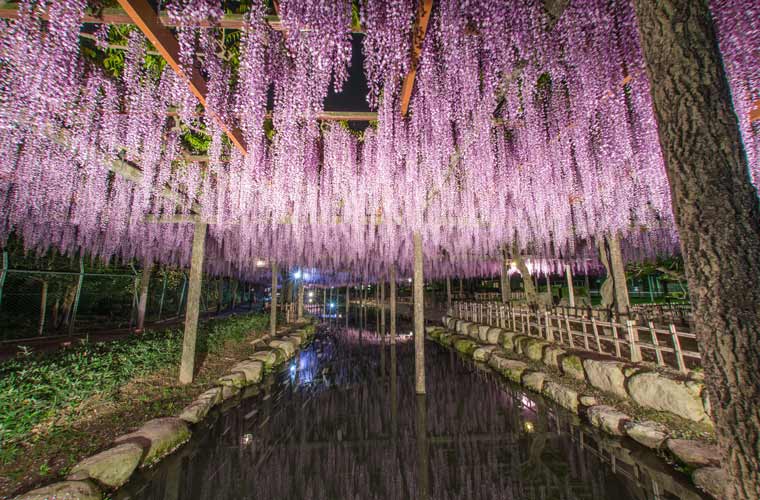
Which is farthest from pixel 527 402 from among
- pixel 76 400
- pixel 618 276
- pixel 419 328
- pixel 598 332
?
pixel 76 400

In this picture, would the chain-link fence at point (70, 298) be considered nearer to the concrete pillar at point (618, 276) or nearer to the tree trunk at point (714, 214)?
the tree trunk at point (714, 214)

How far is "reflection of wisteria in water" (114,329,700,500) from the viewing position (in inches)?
119

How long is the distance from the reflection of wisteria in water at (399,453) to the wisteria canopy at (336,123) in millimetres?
3808

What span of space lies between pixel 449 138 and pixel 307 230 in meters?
6.77

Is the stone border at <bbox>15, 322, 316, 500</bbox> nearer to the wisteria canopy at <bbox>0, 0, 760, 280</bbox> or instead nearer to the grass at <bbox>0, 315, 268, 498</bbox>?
the grass at <bbox>0, 315, 268, 498</bbox>

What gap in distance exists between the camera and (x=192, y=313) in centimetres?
580

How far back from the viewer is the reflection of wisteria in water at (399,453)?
3031 millimetres

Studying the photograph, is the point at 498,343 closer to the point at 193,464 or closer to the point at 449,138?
the point at 449,138

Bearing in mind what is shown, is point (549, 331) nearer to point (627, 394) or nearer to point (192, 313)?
point (627, 394)

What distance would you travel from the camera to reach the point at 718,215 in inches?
45.2

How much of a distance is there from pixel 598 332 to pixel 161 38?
10800 millimetres

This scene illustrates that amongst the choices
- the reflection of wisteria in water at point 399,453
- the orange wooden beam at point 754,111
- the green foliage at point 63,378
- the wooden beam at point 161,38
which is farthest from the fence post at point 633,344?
the green foliage at point 63,378

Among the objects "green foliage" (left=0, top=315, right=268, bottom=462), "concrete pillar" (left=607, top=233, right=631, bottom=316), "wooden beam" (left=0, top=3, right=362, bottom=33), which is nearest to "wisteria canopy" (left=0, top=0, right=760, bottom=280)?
"wooden beam" (left=0, top=3, right=362, bottom=33)

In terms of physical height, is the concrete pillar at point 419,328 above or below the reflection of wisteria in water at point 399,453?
above
